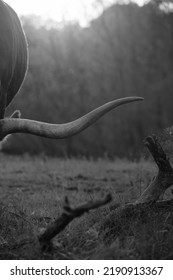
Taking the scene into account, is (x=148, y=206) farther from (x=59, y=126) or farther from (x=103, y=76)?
(x=103, y=76)

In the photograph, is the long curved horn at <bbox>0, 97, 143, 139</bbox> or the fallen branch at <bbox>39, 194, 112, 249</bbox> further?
the long curved horn at <bbox>0, 97, 143, 139</bbox>

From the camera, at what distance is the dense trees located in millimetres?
22234

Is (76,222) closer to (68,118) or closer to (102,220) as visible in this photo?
(102,220)

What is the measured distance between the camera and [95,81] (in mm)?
23281

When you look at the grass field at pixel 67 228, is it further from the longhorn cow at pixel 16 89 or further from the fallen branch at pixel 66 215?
the longhorn cow at pixel 16 89

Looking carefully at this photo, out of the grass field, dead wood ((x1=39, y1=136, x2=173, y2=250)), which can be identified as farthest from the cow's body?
dead wood ((x1=39, y1=136, x2=173, y2=250))

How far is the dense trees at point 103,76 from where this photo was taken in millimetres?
22234

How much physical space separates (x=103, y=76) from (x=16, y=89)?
17.3 metres

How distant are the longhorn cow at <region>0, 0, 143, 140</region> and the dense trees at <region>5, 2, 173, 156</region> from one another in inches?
583

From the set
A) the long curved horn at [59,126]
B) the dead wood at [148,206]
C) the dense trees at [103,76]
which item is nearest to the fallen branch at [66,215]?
the dead wood at [148,206]

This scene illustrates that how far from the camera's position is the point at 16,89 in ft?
22.0

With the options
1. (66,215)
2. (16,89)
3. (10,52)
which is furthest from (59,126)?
(16,89)

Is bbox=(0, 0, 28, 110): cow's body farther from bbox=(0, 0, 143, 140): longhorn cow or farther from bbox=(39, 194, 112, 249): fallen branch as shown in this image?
bbox=(39, 194, 112, 249): fallen branch
